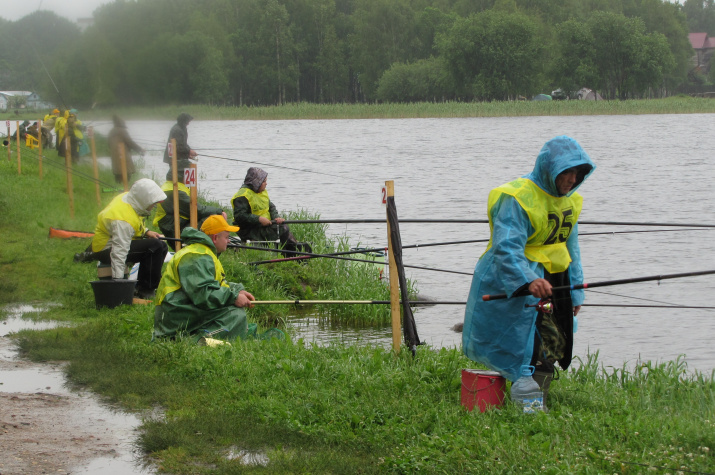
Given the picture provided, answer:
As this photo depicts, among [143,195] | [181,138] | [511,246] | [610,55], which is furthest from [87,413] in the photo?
[610,55]

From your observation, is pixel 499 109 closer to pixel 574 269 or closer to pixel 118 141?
pixel 118 141

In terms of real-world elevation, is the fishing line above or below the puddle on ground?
above

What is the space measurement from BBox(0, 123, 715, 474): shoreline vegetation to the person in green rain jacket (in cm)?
32

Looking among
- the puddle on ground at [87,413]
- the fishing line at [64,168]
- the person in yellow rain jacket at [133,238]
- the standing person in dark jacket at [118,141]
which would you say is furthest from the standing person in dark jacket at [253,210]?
the fishing line at [64,168]

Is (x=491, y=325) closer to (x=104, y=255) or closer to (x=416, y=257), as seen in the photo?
(x=104, y=255)

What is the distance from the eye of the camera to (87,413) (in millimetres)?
5684

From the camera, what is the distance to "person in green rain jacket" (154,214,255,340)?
23.4ft

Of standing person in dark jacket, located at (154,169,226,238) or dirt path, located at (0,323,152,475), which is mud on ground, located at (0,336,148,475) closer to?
dirt path, located at (0,323,152,475)

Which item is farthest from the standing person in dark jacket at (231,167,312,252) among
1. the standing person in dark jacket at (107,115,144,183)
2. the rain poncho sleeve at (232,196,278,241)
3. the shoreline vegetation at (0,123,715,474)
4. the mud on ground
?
the mud on ground

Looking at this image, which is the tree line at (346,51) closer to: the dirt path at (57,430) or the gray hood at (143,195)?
the gray hood at (143,195)

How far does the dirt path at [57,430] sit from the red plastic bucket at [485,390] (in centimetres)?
194

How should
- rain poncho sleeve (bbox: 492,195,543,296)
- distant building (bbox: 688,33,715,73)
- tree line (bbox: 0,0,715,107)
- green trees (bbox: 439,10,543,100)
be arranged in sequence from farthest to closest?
distant building (bbox: 688,33,715,73) → green trees (bbox: 439,10,543,100) → tree line (bbox: 0,0,715,107) → rain poncho sleeve (bbox: 492,195,543,296)

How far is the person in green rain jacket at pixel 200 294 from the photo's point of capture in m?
7.14

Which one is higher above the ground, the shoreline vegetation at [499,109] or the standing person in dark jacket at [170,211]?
the shoreline vegetation at [499,109]
